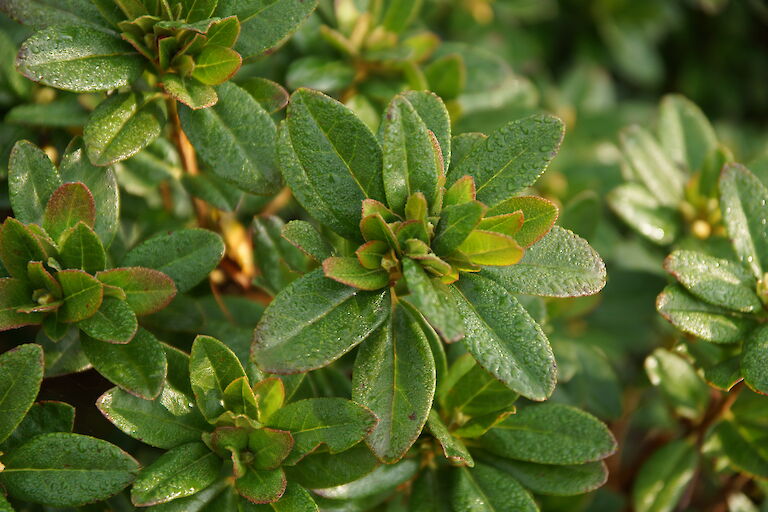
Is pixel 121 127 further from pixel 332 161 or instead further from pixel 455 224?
pixel 455 224

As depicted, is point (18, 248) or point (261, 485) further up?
point (18, 248)

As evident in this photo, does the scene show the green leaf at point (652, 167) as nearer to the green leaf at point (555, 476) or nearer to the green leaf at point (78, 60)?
the green leaf at point (555, 476)

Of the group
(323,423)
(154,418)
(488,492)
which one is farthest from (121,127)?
(488,492)

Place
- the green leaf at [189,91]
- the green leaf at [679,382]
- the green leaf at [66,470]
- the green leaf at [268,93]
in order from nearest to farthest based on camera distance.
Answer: the green leaf at [66,470] → the green leaf at [189,91] → the green leaf at [268,93] → the green leaf at [679,382]

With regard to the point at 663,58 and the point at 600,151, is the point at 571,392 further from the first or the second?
the point at 663,58

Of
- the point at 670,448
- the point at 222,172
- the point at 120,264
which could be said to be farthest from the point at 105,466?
the point at 670,448

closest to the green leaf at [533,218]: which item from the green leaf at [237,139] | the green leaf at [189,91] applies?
the green leaf at [237,139]
